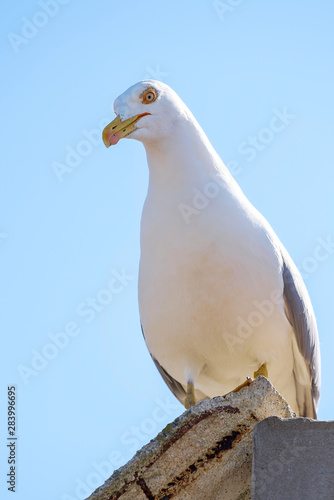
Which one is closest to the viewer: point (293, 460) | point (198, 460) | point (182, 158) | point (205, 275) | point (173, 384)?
point (293, 460)

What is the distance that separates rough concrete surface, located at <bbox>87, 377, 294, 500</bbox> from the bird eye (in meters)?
3.68

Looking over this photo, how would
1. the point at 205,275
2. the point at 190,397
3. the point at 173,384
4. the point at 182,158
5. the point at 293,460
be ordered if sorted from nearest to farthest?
1. the point at 293,460
2. the point at 205,275
3. the point at 190,397
4. the point at 182,158
5. the point at 173,384

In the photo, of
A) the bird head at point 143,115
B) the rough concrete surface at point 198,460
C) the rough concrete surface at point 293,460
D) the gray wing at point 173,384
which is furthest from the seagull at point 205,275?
the rough concrete surface at point 293,460

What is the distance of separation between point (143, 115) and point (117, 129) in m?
0.30

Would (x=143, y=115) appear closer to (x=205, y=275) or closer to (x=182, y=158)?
(x=182, y=158)

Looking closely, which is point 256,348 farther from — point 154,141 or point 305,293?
point 154,141

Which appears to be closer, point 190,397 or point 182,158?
point 190,397

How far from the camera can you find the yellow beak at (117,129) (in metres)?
7.51

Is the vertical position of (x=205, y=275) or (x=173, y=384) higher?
(x=173, y=384)

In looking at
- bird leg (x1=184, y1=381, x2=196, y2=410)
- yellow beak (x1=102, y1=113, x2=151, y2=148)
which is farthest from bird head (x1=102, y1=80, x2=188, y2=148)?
bird leg (x1=184, y1=381, x2=196, y2=410)

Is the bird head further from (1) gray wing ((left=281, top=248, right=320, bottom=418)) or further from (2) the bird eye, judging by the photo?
(1) gray wing ((left=281, top=248, right=320, bottom=418))

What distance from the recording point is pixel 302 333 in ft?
24.8

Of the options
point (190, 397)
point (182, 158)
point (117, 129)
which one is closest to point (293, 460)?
point (190, 397)

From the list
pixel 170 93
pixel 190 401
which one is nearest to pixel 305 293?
pixel 190 401
